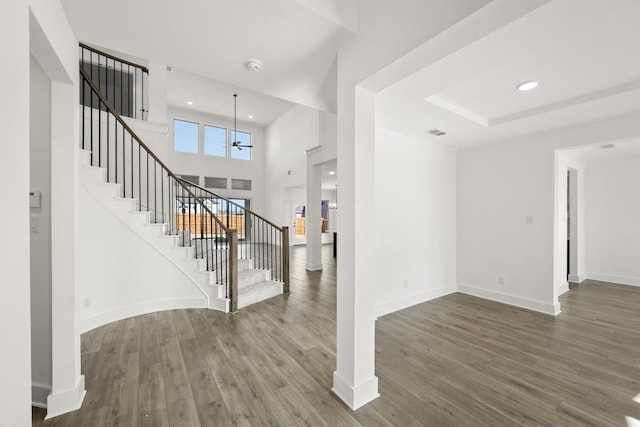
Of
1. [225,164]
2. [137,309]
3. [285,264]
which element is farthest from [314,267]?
[225,164]

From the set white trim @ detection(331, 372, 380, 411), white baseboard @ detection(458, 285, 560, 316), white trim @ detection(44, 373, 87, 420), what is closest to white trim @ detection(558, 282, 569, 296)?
white baseboard @ detection(458, 285, 560, 316)

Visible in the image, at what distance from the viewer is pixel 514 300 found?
4070mm

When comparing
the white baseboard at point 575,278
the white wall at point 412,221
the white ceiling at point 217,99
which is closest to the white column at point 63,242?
the white wall at point 412,221

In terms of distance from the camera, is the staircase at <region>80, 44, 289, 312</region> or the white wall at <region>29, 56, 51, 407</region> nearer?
the white wall at <region>29, 56, 51, 407</region>

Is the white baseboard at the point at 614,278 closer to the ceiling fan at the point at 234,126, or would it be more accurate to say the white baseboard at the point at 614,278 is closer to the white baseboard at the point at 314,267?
the white baseboard at the point at 314,267

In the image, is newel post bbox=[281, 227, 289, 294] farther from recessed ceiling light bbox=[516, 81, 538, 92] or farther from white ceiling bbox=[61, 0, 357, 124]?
recessed ceiling light bbox=[516, 81, 538, 92]

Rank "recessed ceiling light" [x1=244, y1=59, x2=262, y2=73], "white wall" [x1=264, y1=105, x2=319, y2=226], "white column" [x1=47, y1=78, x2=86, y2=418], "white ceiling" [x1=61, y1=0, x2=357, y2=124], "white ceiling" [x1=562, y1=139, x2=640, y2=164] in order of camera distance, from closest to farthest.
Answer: "white ceiling" [x1=61, y1=0, x2=357, y2=124]
"white column" [x1=47, y1=78, x2=86, y2=418]
"recessed ceiling light" [x1=244, y1=59, x2=262, y2=73]
"white ceiling" [x1=562, y1=139, x2=640, y2=164]
"white wall" [x1=264, y1=105, x2=319, y2=226]

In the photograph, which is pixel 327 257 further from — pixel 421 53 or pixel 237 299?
pixel 421 53

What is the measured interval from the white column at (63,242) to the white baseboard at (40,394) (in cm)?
12

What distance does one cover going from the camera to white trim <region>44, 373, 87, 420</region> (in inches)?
72.9

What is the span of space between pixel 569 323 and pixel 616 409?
71.0 inches

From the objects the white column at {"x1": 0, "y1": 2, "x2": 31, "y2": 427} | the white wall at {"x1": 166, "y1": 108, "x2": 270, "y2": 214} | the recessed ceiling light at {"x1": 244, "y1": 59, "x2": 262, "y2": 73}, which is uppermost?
the white wall at {"x1": 166, "y1": 108, "x2": 270, "y2": 214}

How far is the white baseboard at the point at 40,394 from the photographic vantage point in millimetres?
1936

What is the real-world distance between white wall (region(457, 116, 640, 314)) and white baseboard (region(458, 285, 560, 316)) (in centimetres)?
1
